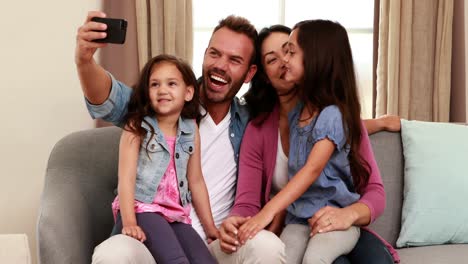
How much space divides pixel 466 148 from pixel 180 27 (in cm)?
135

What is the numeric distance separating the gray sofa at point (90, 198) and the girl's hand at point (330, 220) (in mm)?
325

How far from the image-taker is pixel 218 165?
2.35 m

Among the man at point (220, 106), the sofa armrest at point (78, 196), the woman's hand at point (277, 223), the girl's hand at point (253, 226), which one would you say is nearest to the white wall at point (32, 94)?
the sofa armrest at point (78, 196)

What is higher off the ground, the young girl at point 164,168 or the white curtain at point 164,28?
the white curtain at point 164,28

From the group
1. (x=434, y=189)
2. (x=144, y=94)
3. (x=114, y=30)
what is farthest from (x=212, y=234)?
(x=434, y=189)

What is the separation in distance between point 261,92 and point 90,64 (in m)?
0.63

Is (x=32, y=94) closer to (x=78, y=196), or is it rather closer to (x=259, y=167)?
(x=78, y=196)

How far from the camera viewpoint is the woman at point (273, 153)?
2121 millimetres

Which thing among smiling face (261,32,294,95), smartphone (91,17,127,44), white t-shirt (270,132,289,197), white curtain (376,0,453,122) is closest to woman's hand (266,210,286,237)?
white t-shirt (270,132,289,197)

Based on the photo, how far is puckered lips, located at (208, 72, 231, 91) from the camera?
2.39 metres

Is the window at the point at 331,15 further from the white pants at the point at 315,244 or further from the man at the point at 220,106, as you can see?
the white pants at the point at 315,244

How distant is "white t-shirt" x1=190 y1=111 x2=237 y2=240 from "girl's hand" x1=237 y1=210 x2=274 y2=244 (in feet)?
1.04

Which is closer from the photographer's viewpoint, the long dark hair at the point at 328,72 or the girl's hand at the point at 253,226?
the girl's hand at the point at 253,226

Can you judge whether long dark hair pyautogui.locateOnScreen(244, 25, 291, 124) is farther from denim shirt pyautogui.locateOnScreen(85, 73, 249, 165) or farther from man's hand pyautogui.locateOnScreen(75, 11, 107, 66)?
man's hand pyautogui.locateOnScreen(75, 11, 107, 66)
